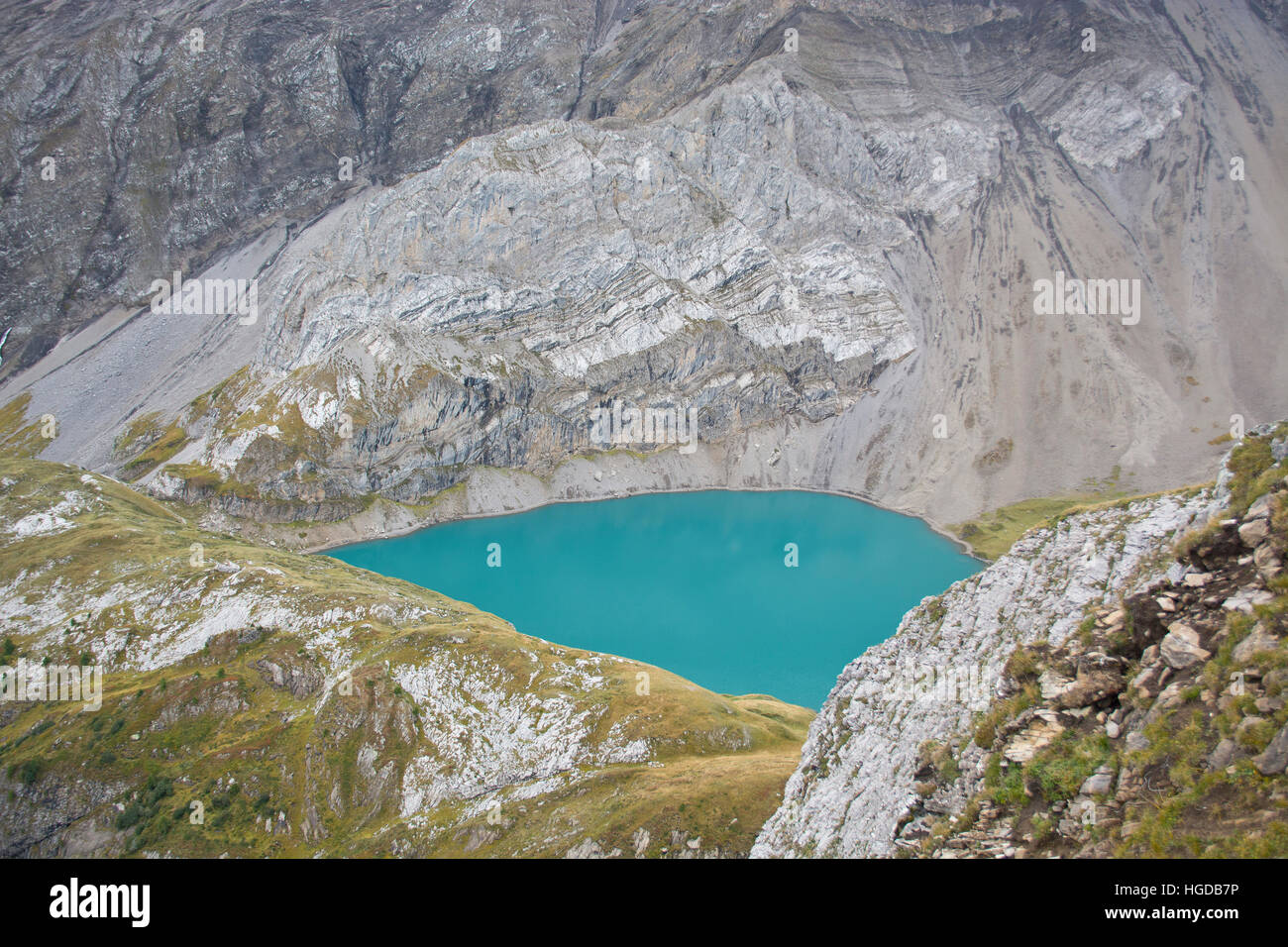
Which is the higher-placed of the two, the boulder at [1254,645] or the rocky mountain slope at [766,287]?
the rocky mountain slope at [766,287]

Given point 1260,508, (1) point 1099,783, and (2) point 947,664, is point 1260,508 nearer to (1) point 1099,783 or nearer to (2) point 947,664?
(1) point 1099,783

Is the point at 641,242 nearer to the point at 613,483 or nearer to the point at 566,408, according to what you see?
the point at 566,408

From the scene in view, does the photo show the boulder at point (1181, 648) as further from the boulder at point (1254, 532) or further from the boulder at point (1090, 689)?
the boulder at point (1254, 532)

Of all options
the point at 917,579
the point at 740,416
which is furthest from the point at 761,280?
the point at 917,579

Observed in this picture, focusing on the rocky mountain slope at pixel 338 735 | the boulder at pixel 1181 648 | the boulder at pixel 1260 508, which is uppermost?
the boulder at pixel 1260 508

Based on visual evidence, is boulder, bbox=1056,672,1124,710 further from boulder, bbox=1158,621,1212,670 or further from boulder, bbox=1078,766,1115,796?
boulder, bbox=1078,766,1115,796

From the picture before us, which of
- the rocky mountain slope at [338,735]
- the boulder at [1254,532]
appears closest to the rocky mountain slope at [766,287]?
the rocky mountain slope at [338,735]

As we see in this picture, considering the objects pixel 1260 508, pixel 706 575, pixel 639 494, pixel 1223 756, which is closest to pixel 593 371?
pixel 639 494
